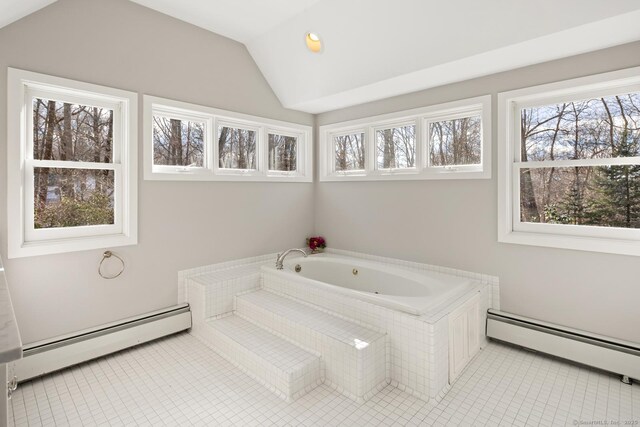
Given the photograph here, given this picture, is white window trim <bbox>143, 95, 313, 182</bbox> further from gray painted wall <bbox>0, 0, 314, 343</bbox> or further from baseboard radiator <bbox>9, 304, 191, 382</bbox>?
baseboard radiator <bbox>9, 304, 191, 382</bbox>

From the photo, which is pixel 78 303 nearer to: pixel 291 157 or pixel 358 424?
pixel 358 424

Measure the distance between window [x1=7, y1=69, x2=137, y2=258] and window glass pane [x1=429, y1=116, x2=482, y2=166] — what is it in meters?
2.65

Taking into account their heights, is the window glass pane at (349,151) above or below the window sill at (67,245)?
above

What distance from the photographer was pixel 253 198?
12.1 ft

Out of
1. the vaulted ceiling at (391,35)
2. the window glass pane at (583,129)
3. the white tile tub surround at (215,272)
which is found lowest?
the white tile tub surround at (215,272)

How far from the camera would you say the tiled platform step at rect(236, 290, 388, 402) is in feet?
6.99

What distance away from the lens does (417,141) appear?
11.1 ft

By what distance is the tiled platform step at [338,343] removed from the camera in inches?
83.9

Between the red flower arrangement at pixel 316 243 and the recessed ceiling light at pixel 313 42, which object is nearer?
the recessed ceiling light at pixel 313 42

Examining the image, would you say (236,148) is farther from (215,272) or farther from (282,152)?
(215,272)

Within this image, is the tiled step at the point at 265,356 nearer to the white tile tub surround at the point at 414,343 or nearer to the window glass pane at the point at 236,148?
the white tile tub surround at the point at 414,343

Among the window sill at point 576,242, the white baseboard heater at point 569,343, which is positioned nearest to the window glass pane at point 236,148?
the window sill at point 576,242

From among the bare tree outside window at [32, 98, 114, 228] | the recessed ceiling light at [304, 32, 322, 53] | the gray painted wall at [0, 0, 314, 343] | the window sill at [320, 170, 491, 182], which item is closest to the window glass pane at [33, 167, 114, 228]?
the bare tree outside window at [32, 98, 114, 228]

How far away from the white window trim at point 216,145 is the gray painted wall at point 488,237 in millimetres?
440
